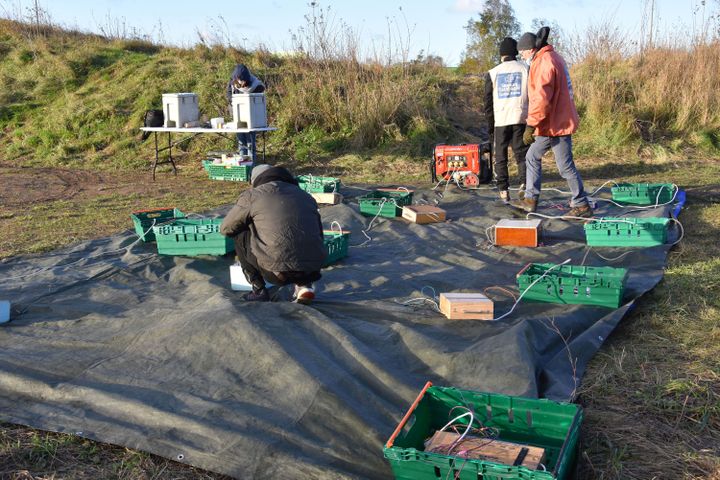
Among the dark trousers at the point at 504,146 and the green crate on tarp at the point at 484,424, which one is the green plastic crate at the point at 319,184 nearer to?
the dark trousers at the point at 504,146

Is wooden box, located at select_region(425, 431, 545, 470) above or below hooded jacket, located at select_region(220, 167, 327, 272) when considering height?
below

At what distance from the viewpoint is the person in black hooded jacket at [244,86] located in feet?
32.3

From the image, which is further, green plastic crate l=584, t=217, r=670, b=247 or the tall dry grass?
the tall dry grass

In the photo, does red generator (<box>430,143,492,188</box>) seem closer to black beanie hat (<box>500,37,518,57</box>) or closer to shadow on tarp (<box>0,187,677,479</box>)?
black beanie hat (<box>500,37,518,57</box>)

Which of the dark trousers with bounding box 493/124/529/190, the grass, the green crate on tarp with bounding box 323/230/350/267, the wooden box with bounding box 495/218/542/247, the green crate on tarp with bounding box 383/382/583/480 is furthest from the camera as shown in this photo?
the dark trousers with bounding box 493/124/529/190

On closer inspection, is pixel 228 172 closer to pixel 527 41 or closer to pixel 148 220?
pixel 148 220

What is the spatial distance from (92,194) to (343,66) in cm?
537

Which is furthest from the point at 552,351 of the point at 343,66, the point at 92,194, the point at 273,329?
the point at 343,66

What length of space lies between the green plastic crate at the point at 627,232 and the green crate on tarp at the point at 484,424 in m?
3.30

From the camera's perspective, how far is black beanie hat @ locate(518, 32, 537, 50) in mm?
6516

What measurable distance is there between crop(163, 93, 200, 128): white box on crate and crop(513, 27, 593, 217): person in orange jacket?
536cm

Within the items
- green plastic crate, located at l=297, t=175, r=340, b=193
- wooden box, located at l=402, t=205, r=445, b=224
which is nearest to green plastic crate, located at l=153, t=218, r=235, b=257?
wooden box, located at l=402, t=205, r=445, b=224

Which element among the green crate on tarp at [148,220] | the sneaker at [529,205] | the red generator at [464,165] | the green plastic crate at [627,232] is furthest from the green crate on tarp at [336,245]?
the red generator at [464,165]

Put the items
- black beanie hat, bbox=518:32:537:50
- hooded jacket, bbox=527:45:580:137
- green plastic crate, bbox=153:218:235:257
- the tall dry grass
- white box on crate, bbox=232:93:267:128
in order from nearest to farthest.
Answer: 1. green plastic crate, bbox=153:218:235:257
2. hooded jacket, bbox=527:45:580:137
3. black beanie hat, bbox=518:32:537:50
4. white box on crate, bbox=232:93:267:128
5. the tall dry grass
